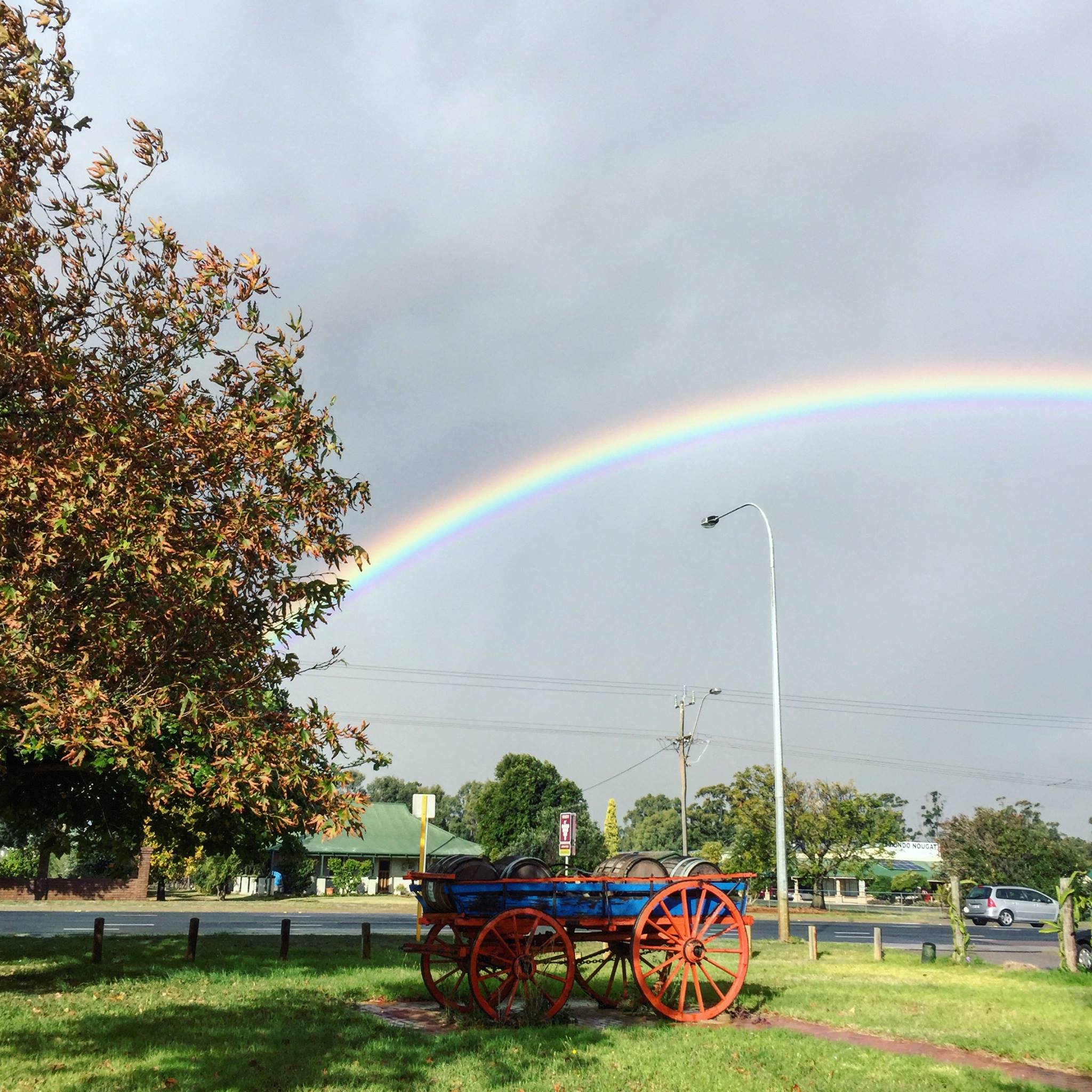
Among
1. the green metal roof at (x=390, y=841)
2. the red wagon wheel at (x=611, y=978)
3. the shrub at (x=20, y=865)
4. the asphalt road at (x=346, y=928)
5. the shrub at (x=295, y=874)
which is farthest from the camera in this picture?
the green metal roof at (x=390, y=841)

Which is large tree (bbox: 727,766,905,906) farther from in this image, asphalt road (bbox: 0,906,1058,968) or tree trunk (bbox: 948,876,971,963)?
tree trunk (bbox: 948,876,971,963)

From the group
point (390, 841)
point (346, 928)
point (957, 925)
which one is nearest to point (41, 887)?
point (390, 841)

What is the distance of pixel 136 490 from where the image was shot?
8.08 meters

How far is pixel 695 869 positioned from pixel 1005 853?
50.5 metres

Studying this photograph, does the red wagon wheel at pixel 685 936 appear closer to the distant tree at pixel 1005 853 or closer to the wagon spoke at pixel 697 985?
the wagon spoke at pixel 697 985

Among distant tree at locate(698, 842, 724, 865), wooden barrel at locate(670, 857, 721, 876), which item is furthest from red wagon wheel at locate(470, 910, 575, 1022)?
distant tree at locate(698, 842, 724, 865)

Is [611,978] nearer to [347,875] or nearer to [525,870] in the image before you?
[525,870]

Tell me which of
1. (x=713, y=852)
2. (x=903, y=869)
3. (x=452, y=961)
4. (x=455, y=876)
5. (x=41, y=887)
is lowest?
(x=903, y=869)

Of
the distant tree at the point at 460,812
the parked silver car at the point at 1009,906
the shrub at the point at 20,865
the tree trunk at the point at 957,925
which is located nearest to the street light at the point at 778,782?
the tree trunk at the point at 957,925

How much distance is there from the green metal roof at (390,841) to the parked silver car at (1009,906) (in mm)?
25814

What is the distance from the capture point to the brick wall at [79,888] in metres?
42.3

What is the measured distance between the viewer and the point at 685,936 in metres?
12.0

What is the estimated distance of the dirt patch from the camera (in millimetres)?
9047

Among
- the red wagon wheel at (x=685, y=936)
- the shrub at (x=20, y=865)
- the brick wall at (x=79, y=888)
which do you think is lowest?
the brick wall at (x=79, y=888)
